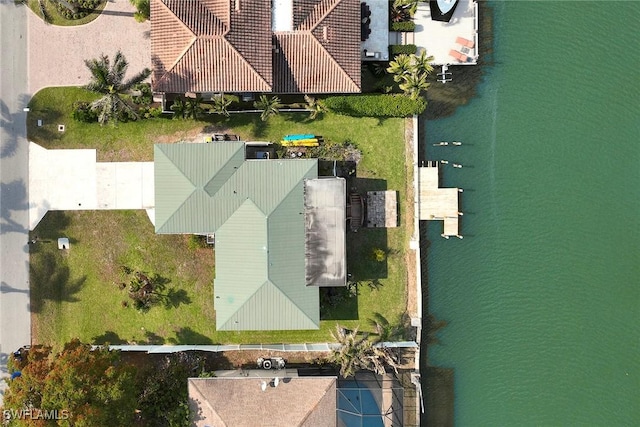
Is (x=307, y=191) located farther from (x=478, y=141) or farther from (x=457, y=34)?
(x=457, y=34)

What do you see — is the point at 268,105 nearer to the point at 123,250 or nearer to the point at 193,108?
the point at 193,108

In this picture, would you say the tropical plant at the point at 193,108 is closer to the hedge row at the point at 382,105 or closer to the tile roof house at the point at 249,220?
the tile roof house at the point at 249,220

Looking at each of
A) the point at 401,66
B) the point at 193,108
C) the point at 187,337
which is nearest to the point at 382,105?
the point at 401,66

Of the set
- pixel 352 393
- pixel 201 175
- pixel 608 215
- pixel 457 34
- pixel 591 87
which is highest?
pixel 457 34

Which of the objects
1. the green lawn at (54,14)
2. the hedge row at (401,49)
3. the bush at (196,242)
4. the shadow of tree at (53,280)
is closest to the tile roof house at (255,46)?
the hedge row at (401,49)

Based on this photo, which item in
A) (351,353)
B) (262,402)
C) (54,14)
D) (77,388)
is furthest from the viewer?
(54,14)

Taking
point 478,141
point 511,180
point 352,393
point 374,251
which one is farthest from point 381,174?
point 352,393

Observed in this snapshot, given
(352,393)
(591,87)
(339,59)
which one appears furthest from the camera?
(591,87)
